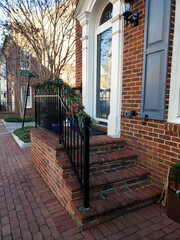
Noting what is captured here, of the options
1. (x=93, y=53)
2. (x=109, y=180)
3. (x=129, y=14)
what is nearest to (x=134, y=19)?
(x=129, y=14)

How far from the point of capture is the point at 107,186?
2.47 meters

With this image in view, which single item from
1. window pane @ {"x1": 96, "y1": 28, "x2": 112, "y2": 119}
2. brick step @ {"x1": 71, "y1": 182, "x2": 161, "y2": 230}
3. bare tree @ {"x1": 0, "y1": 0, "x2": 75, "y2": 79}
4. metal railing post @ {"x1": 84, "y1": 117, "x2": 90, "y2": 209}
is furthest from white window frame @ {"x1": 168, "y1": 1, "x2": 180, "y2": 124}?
bare tree @ {"x1": 0, "y1": 0, "x2": 75, "y2": 79}

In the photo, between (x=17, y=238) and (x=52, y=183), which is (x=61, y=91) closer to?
(x=52, y=183)

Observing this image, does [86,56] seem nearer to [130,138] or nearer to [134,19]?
[134,19]

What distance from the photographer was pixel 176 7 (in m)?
2.31

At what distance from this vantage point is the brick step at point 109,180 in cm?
225

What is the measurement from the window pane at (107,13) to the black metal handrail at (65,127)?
215 centimetres

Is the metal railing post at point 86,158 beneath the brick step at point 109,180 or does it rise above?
above

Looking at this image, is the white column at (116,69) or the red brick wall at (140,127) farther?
the white column at (116,69)

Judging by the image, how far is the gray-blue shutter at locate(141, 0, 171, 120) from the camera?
2.38 m

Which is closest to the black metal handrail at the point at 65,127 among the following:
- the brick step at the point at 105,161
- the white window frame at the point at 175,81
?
the brick step at the point at 105,161

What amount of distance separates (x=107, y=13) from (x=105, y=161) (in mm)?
3247

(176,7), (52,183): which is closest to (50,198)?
(52,183)

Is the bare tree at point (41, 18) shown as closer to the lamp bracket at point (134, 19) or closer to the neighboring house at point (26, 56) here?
the neighboring house at point (26, 56)
